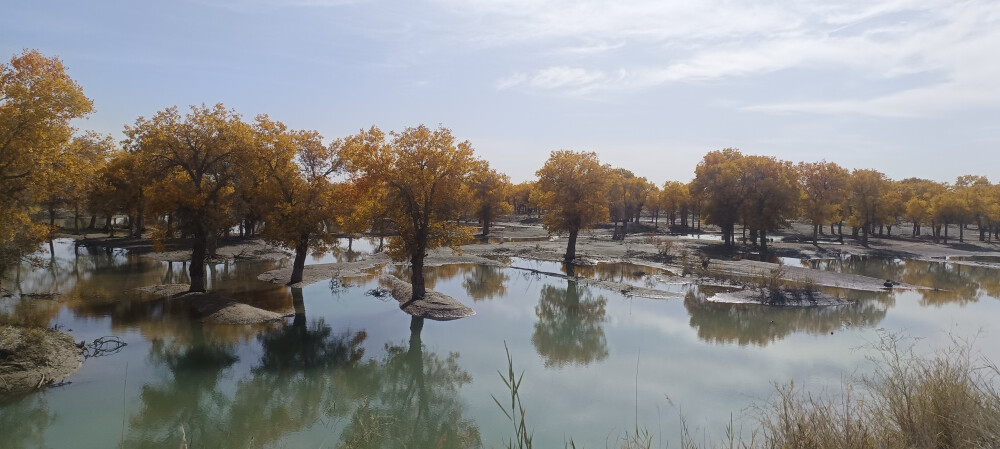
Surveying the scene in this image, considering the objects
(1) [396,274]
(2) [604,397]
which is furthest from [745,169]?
(2) [604,397]

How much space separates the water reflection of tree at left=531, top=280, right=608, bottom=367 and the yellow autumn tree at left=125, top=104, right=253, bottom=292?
58.6ft

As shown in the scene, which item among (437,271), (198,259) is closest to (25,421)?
(198,259)

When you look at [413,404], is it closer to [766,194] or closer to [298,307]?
[298,307]

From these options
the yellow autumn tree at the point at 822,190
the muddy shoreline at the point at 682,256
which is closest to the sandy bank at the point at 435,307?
the muddy shoreline at the point at 682,256

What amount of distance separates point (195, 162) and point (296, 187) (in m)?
5.31

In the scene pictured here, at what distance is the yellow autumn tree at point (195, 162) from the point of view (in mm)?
26578

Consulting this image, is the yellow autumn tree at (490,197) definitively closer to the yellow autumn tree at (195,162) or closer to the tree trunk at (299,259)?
the tree trunk at (299,259)

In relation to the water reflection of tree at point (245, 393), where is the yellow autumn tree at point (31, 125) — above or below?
above

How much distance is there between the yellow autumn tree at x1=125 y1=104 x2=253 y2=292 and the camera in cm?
2658

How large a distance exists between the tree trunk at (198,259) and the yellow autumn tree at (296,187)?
132 inches

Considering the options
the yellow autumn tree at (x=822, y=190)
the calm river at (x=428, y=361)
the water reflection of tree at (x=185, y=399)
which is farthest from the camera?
the yellow autumn tree at (x=822, y=190)

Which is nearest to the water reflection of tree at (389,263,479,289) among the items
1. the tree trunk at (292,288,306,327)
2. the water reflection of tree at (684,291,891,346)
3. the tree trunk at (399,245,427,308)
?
the tree trunk at (399,245,427,308)

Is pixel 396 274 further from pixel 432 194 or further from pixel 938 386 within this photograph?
pixel 938 386

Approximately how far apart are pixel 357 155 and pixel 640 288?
1947 cm
